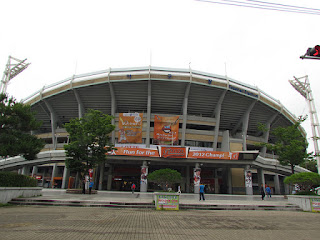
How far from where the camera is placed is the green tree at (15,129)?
44.2 ft

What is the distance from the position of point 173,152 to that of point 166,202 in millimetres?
16687

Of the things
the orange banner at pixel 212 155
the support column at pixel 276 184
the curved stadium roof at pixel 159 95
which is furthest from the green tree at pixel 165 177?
the support column at pixel 276 184

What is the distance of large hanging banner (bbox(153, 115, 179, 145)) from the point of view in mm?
33812

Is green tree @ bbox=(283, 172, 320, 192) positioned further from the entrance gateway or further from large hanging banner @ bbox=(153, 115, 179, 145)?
large hanging banner @ bbox=(153, 115, 179, 145)

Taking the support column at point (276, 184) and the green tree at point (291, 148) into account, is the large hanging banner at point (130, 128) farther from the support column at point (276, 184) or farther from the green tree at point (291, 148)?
the support column at point (276, 184)

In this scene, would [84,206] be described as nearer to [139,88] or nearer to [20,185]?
[20,185]

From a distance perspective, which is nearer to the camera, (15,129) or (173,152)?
(15,129)

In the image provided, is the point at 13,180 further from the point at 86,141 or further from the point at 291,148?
the point at 291,148

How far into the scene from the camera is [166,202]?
12180mm

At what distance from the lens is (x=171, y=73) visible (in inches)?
1271

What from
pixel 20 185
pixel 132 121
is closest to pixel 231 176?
pixel 132 121

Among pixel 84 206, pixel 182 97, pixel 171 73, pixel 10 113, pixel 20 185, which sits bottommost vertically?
pixel 84 206

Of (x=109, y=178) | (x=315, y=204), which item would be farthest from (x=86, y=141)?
(x=315, y=204)

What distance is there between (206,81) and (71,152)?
21.9 meters
